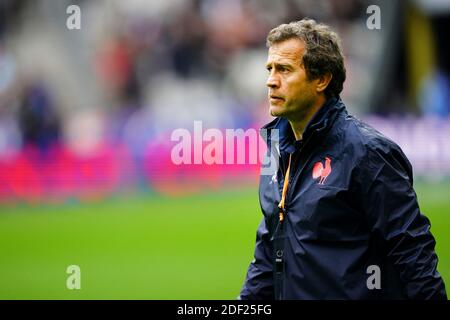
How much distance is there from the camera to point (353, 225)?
3.63 metres

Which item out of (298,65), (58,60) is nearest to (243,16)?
(58,60)

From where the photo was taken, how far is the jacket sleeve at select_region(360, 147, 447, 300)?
137 inches

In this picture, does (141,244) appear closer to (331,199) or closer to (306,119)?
(306,119)

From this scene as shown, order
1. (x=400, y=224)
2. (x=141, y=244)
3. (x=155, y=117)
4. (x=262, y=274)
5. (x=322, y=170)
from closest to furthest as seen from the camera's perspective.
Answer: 1. (x=400, y=224)
2. (x=322, y=170)
3. (x=262, y=274)
4. (x=141, y=244)
5. (x=155, y=117)

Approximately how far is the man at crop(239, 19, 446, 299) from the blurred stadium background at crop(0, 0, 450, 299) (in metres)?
6.41

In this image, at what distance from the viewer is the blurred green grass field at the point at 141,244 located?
380 inches

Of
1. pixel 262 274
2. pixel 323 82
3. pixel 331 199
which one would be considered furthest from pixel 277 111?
pixel 262 274

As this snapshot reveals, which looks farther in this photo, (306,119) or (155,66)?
(155,66)

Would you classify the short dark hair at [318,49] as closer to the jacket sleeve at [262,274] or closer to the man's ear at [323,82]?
the man's ear at [323,82]

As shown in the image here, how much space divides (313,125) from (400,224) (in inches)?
22.6

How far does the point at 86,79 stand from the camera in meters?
16.2
